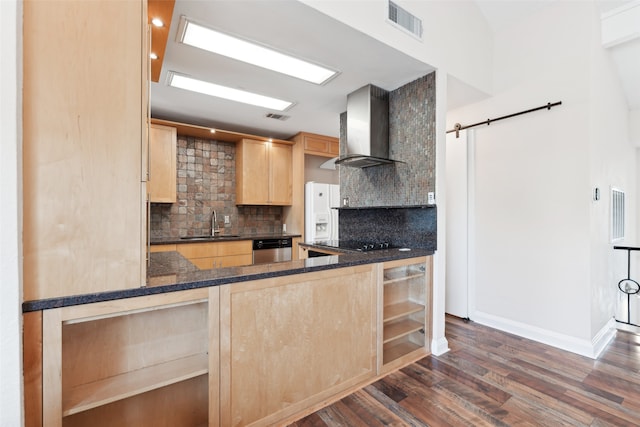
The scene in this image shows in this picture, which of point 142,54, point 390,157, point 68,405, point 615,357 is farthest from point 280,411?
point 615,357

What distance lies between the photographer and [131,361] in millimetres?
1344

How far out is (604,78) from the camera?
2.74m

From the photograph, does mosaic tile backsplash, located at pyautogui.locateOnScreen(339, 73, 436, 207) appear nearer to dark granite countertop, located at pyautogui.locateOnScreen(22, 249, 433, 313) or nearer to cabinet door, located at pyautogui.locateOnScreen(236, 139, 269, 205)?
dark granite countertop, located at pyautogui.locateOnScreen(22, 249, 433, 313)

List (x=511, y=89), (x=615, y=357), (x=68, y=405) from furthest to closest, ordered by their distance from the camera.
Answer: (x=511, y=89), (x=615, y=357), (x=68, y=405)

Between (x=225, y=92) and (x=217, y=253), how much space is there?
2.05 m

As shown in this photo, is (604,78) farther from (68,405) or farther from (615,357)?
(68,405)

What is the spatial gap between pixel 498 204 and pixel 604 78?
1517mm

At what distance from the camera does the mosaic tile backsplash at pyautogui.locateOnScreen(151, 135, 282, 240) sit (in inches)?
161

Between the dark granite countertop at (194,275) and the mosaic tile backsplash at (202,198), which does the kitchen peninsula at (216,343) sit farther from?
the mosaic tile backsplash at (202,198)

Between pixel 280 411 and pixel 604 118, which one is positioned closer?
pixel 280 411

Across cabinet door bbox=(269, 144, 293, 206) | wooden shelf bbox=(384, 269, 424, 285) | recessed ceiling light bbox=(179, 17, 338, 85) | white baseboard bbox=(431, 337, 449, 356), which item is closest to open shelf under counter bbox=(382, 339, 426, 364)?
white baseboard bbox=(431, 337, 449, 356)

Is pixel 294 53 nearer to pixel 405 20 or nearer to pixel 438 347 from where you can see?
pixel 405 20

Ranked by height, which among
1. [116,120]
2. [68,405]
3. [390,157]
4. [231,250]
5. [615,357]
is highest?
[390,157]

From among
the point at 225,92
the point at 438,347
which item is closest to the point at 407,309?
the point at 438,347
